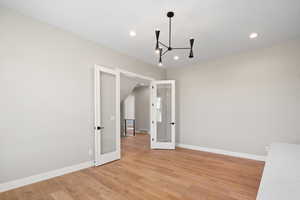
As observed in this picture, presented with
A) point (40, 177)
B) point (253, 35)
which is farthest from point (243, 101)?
point (40, 177)

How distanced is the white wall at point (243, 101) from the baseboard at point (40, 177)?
10.8 ft

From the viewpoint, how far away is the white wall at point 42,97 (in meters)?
2.15

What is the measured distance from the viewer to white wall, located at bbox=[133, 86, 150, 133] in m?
7.85

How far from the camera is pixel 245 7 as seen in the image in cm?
209

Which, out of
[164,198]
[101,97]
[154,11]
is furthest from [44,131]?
[154,11]

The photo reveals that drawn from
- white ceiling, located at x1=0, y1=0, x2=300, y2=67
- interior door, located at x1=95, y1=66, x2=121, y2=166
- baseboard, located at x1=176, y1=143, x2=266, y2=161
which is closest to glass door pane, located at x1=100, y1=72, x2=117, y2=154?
interior door, located at x1=95, y1=66, x2=121, y2=166

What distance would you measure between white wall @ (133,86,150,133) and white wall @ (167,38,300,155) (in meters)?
3.14

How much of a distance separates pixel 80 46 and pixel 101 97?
1.24 meters

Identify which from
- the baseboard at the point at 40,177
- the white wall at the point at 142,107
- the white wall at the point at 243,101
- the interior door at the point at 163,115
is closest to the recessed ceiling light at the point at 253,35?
the white wall at the point at 243,101

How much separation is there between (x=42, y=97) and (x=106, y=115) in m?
1.37

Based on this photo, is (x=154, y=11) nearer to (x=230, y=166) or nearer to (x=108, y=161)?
(x=108, y=161)

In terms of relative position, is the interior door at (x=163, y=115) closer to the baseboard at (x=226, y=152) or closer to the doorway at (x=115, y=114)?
the doorway at (x=115, y=114)

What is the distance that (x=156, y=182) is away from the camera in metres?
2.46

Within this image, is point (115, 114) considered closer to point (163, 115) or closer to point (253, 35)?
point (163, 115)
